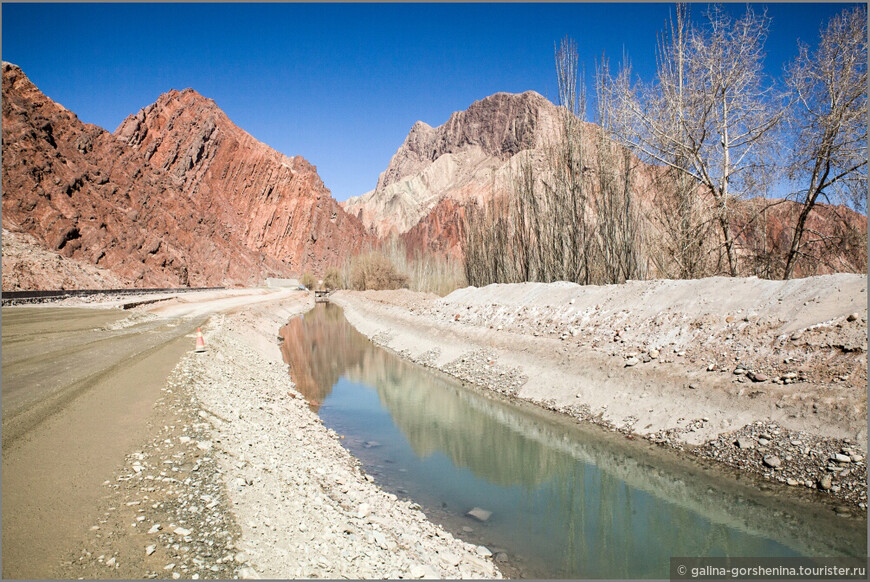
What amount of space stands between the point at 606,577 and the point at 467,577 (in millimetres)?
1688

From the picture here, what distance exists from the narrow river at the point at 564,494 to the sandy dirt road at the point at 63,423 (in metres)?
3.94

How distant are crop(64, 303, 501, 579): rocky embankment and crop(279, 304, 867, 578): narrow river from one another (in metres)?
0.76

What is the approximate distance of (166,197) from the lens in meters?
65.6

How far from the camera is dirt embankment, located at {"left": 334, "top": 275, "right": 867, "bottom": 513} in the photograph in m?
6.64

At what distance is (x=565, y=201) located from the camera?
67.1ft

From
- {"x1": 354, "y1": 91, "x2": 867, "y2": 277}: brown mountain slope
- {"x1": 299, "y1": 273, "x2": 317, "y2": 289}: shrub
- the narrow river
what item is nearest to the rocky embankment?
the narrow river

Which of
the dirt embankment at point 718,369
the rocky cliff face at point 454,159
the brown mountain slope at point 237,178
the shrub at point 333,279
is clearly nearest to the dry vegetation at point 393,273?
the shrub at point 333,279

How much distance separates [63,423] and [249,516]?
395cm

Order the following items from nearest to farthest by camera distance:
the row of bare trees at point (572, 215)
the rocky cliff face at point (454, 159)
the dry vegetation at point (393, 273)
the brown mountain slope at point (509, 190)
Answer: the brown mountain slope at point (509, 190) → the row of bare trees at point (572, 215) → the dry vegetation at point (393, 273) → the rocky cliff face at point (454, 159)

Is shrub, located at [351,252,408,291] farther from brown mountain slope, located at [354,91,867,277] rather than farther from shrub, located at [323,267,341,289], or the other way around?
shrub, located at [323,267,341,289]

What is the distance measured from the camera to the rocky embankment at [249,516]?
3848mm

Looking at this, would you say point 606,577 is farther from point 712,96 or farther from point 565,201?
point 565,201

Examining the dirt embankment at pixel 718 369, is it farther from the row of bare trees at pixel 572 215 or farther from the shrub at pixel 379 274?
the shrub at pixel 379 274

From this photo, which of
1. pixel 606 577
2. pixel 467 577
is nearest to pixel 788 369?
pixel 606 577
